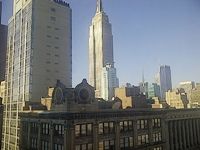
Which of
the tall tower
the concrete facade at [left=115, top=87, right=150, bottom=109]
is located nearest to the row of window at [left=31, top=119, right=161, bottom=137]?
the concrete facade at [left=115, top=87, right=150, bottom=109]

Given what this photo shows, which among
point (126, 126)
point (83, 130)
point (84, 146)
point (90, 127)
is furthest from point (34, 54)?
point (84, 146)

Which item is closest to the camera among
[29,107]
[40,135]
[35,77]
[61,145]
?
[61,145]

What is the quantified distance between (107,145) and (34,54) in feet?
195

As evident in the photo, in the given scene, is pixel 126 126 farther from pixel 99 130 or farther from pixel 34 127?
pixel 34 127

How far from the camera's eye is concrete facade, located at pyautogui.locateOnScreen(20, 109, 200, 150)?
4194cm

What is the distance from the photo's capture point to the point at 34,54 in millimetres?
94688

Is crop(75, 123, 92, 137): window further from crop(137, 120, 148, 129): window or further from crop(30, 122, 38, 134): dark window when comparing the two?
crop(30, 122, 38, 134): dark window

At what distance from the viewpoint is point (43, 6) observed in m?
100

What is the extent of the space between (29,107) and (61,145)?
3629 cm

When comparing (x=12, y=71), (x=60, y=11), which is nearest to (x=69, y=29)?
(x=60, y=11)

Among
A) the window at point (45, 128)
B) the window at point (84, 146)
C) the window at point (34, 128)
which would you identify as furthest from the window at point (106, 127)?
the window at point (34, 128)

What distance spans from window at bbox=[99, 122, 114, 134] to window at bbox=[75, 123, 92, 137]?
8.60ft

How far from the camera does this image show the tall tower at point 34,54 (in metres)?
93.1

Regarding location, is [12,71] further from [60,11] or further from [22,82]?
[60,11]
